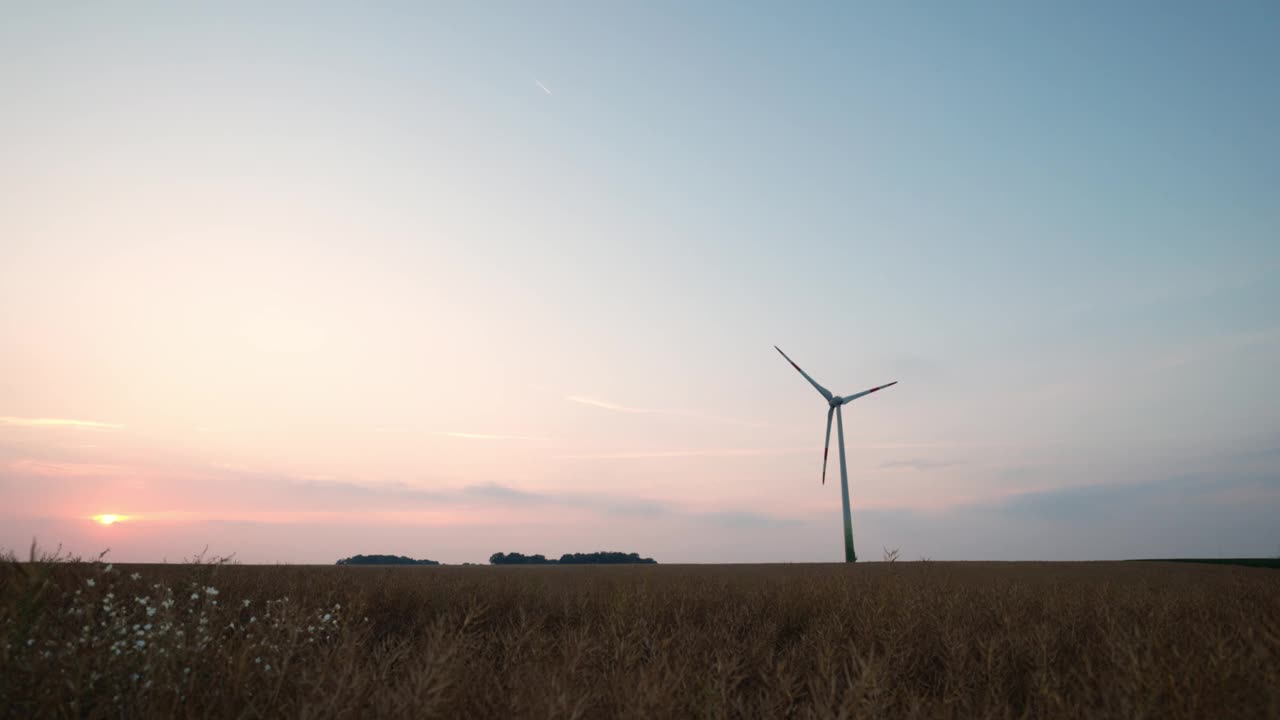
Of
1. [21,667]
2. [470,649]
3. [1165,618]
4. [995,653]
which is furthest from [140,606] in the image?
[1165,618]

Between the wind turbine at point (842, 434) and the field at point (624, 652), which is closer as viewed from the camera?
the field at point (624, 652)

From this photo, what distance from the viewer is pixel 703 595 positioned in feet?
54.5

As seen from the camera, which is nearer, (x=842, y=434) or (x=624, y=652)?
(x=624, y=652)

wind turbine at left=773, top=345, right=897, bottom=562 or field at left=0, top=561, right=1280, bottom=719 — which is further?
wind turbine at left=773, top=345, right=897, bottom=562

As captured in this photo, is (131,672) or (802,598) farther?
(802,598)

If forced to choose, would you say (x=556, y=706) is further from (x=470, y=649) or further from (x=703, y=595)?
(x=703, y=595)

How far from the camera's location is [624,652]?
348 inches

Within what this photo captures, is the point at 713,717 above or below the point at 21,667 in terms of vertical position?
below

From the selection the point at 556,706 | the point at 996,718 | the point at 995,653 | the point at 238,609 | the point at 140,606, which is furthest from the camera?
the point at 238,609

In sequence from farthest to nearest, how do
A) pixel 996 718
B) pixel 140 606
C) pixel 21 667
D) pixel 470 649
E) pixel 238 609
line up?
1. pixel 238 609
2. pixel 140 606
3. pixel 470 649
4. pixel 996 718
5. pixel 21 667

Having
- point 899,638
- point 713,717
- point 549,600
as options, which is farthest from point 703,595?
point 713,717

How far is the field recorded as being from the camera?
19.7 ft

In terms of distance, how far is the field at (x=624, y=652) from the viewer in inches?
236

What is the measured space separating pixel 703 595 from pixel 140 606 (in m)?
10.2
